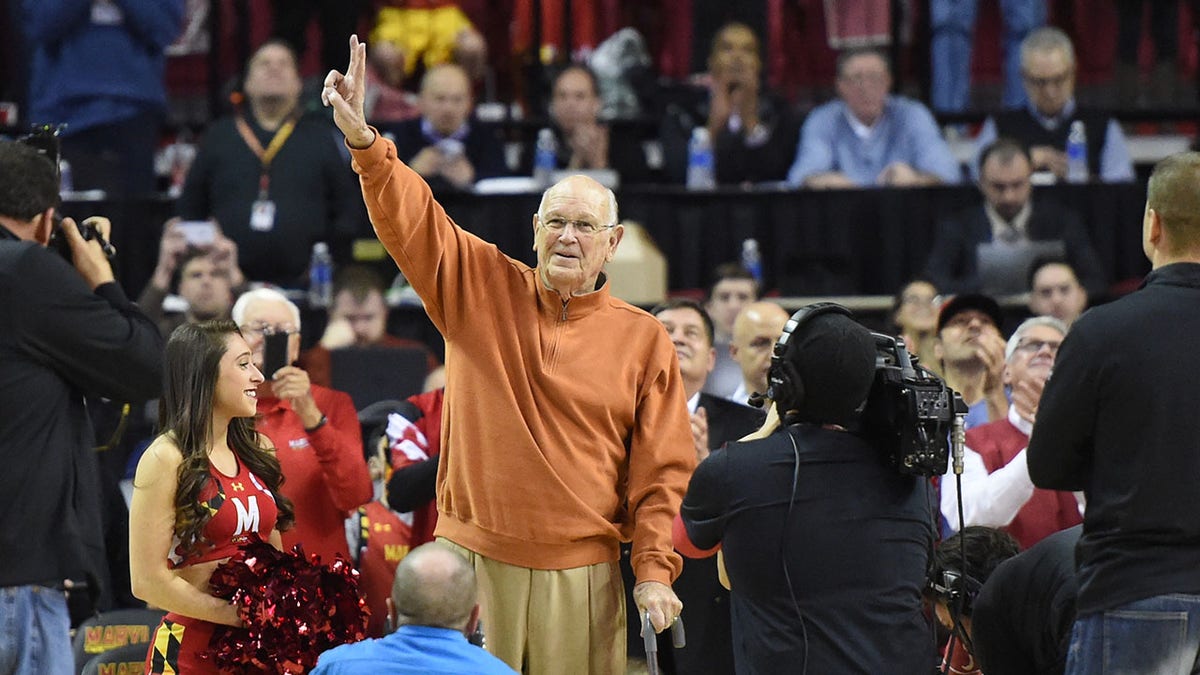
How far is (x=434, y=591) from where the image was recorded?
148 inches

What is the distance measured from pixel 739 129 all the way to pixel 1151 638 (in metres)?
6.63

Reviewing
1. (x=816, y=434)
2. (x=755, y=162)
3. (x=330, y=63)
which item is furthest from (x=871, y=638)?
(x=330, y=63)

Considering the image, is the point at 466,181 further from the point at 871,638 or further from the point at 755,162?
the point at 871,638

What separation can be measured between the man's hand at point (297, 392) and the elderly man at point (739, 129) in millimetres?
4942

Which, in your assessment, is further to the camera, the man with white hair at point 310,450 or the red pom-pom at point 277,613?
the man with white hair at point 310,450

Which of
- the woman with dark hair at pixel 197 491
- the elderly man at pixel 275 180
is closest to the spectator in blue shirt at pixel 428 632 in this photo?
the woman with dark hair at pixel 197 491

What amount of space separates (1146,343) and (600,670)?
5.28 ft

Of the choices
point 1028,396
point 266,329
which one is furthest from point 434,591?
point 1028,396

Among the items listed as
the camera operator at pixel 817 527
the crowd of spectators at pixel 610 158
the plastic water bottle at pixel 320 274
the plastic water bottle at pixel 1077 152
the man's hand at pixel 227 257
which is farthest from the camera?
the plastic water bottle at pixel 1077 152

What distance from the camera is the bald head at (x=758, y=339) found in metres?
6.62

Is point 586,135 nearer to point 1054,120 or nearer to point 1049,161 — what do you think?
point 1049,161

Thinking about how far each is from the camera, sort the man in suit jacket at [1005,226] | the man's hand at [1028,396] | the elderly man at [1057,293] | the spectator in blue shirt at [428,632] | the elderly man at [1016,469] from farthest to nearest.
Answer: the man in suit jacket at [1005,226], the elderly man at [1057,293], the man's hand at [1028,396], the elderly man at [1016,469], the spectator in blue shirt at [428,632]

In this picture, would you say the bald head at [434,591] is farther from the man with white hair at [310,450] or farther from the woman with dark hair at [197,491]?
the man with white hair at [310,450]

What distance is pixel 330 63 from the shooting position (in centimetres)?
1152
